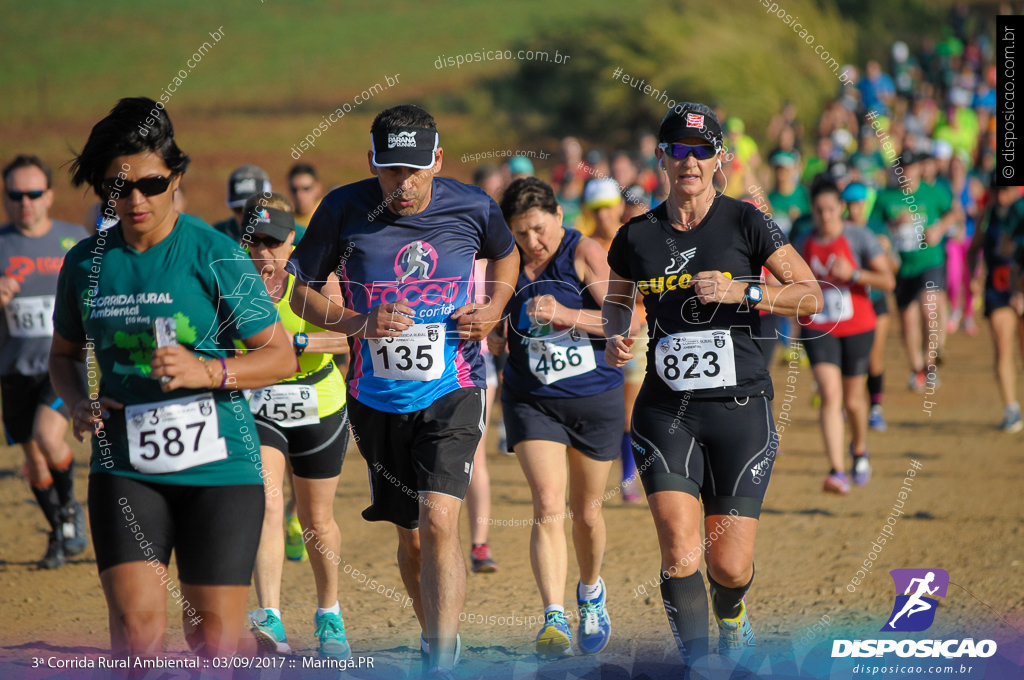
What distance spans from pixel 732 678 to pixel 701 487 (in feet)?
2.50

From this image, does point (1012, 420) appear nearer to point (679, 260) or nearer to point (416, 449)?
point (679, 260)

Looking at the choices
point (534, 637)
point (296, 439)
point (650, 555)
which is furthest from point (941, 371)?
point (296, 439)

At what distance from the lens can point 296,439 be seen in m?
5.30

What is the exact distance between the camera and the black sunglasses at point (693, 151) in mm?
4408

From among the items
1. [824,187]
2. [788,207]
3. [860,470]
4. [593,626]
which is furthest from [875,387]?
[593,626]

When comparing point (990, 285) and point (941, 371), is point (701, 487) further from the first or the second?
point (941, 371)

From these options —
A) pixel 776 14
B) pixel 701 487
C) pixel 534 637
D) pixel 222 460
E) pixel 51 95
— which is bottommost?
pixel 534 637

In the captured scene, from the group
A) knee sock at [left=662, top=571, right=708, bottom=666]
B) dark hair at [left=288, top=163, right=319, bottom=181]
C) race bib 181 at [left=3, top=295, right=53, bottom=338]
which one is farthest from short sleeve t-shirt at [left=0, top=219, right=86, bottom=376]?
knee sock at [left=662, top=571, right=708, bottom=666]

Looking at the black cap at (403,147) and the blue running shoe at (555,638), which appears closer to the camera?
the black cap at (403,147)

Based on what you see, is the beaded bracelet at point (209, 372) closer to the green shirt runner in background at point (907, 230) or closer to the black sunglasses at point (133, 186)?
the black sunglasses at point (133, 186)

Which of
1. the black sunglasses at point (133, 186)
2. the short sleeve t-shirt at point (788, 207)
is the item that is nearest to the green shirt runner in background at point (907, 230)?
the short sleeve t-shirt at point (788, 207)

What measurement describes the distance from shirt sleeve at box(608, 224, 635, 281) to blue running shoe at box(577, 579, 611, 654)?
1.62 metres

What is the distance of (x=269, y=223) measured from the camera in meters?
5.48

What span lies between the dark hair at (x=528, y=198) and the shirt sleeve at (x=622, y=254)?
0.90 metres
